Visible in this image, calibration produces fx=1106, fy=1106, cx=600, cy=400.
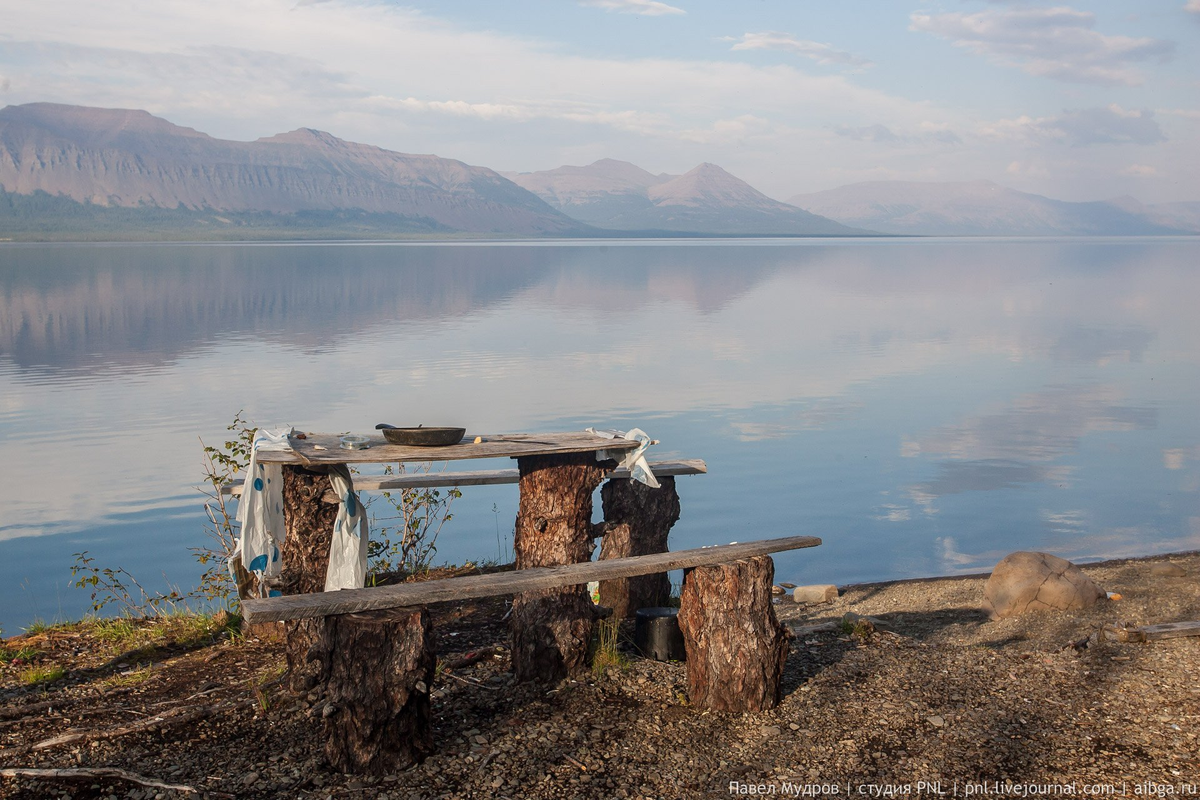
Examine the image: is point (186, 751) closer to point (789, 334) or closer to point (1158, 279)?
point (789, 334)

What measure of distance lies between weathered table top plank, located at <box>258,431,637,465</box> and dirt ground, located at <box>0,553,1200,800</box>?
113cm

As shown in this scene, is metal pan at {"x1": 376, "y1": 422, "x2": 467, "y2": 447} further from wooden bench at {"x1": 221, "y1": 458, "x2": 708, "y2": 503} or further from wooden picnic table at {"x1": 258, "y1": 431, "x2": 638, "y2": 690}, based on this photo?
wooden bench at {"x1": 221, "y1": 458, "x2": 708, "y2": 503}

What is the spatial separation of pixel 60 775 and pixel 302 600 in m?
1.13

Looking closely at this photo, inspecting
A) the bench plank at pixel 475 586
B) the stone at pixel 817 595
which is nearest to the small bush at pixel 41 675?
the bench plank at pixel 475 586

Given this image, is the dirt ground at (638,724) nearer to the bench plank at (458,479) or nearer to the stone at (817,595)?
the bench plank at (458,479)

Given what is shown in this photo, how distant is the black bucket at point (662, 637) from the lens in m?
6.22

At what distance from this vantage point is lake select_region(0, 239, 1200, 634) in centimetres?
1188

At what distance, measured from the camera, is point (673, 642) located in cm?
623

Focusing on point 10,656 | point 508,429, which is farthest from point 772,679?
point 508,429

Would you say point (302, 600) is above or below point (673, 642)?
above

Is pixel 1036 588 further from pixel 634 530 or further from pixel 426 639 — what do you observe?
pixel 426 639

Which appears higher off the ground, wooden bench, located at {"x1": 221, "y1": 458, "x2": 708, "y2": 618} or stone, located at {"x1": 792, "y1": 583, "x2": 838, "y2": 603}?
wooden bench, located at {"x1": 221, "y1": 458, "x2": 708, "y2": 618}

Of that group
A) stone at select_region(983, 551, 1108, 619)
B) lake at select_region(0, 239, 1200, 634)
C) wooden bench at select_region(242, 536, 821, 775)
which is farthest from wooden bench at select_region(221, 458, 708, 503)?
lake at select_region(0, 239, 1200, 634)

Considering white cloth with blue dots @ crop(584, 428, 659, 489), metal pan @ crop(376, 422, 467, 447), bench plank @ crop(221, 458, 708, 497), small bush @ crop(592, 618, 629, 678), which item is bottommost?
small bush @ crop(592, 618, 629, 678)
